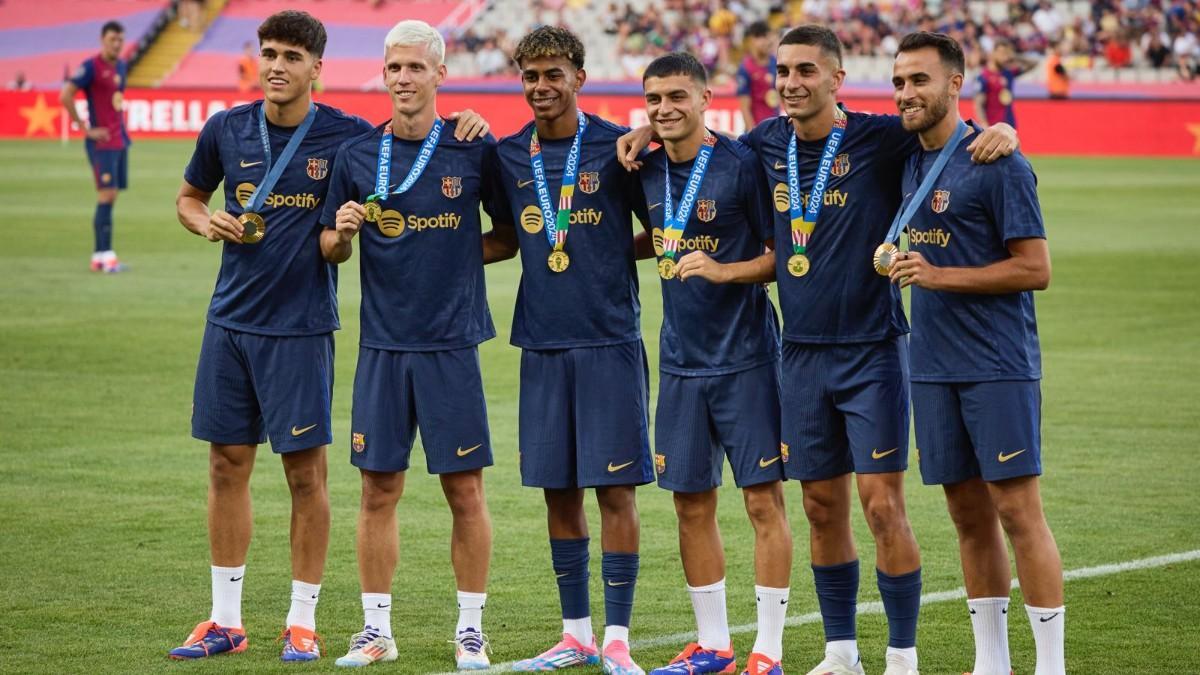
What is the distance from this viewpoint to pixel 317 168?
6703 mm

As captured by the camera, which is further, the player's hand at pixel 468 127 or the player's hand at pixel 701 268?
the player's hand at pixel 468 127

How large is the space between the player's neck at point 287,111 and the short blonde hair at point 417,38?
0.48m

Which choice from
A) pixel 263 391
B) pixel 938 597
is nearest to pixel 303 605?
pixel 263 391

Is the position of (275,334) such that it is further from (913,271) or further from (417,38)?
(913,271)

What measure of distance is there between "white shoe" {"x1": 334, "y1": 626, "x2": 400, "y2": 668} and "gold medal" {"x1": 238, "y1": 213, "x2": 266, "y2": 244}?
5.13 feet

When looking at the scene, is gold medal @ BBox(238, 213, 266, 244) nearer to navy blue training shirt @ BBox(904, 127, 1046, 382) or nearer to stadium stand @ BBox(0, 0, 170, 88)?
navy blue training shirt @ BBox(904, 127, 1046, 382)

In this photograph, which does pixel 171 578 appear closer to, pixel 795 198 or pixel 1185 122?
pixel 795 198

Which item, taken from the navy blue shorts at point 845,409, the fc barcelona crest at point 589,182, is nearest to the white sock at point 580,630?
the navy blue shorts at point 845,409

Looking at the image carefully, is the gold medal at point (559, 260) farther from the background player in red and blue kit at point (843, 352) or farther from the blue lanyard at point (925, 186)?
the blue lanyard at point (925, 186)

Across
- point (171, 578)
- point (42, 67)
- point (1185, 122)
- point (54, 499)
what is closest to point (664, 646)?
point (171, 578)

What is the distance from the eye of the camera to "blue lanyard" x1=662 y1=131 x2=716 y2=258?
6230mm

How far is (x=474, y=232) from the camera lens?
6582mm

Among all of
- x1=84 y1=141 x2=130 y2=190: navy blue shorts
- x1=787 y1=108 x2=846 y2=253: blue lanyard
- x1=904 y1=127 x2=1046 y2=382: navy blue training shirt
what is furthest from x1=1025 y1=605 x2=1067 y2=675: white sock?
x1=84 y1=141 x2=130 y2=190: navy blue shorts

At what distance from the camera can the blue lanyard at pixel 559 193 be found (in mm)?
6398
